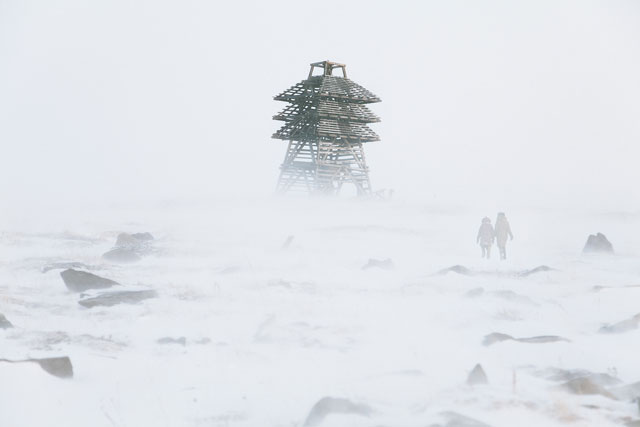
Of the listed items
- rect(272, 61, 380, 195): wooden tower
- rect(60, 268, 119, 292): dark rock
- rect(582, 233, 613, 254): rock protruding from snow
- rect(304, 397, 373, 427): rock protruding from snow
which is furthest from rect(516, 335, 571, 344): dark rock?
rect(272, 61, 380, 195): wooden tower

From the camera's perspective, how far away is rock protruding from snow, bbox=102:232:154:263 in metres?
18.1

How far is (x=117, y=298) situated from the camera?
41.4ft

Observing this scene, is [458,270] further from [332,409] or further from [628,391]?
[332,409]

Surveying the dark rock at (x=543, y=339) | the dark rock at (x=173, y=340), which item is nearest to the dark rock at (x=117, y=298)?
the dark rock at (x=173, y=340)

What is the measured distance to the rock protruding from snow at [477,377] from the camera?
8312 millimetres

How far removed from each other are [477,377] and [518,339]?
6.92 feet

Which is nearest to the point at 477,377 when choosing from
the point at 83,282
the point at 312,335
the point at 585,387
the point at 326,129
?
the point at 585,387

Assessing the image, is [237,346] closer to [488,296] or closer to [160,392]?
[160,392]

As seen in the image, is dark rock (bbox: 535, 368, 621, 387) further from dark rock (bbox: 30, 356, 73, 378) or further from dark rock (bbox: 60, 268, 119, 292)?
dark rock (bbox: 60, 268, 119, 292)

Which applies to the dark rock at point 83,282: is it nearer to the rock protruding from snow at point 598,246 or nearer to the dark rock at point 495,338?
the dark rock at point 495,338

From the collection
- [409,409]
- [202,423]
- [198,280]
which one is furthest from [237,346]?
[198,280]

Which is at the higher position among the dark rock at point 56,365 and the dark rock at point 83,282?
the dark rock at point 83,282

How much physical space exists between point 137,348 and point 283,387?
9.67ft

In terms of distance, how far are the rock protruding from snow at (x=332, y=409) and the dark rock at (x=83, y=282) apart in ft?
25.6
